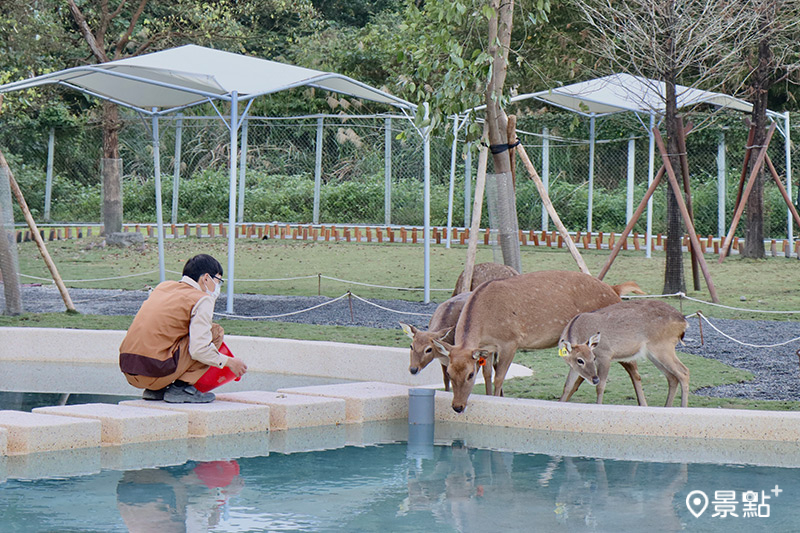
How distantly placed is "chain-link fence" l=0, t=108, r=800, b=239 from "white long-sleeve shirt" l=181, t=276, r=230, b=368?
1718cm

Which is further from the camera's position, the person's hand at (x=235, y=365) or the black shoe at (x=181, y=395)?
the black shoe at (x=181, y=395)

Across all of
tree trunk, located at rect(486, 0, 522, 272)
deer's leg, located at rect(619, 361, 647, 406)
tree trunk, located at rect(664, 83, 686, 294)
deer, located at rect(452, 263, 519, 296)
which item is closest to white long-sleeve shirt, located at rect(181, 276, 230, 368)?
deer's leg, located at rect(619, 361, 647, 406)

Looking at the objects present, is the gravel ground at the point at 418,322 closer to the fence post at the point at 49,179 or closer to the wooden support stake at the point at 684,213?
the wooden support stake at the point at 684,213

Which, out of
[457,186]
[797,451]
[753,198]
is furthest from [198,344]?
[457,186]

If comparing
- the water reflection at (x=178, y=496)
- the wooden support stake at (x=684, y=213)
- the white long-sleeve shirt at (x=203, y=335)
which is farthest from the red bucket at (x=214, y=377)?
the wooden support stake at (x=684, y=213)

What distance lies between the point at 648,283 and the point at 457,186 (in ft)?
35.0

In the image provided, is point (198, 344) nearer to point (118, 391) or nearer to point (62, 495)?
point (62, 495)

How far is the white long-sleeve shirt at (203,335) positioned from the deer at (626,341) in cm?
261

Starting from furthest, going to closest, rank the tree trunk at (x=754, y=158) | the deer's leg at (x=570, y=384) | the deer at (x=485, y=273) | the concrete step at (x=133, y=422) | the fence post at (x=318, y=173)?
the fence post at (x=318, y=173) < the tree trunk at (x=754, y=158) < the deer at (x=485, y=273) < the deer's leg at (x=570, y=384) < the concrete step at (x=133, y=422)

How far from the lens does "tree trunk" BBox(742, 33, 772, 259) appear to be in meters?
21.5

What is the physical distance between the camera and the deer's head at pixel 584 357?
8.32m

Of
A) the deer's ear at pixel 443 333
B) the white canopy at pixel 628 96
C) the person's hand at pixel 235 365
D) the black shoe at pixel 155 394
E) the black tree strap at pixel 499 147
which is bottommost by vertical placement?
the black shoe at pixel 155 394

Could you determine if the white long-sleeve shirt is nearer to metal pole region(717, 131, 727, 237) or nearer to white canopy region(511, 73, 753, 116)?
white canopy region(511, 73, 753, 116)

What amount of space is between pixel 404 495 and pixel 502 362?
8.10 ft
